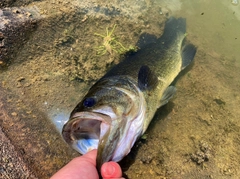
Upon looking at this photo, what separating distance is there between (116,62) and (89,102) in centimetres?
186

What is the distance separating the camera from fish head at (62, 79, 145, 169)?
2500 millimetres

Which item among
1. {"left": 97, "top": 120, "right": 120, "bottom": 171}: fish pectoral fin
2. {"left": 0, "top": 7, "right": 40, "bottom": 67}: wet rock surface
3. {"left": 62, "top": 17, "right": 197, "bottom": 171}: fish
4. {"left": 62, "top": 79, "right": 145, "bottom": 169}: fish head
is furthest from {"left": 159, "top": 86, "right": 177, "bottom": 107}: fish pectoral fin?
{"left": 0, "top": 7, "right": 40, "bottom": 67}: wet rock surface

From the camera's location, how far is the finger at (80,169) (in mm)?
2111

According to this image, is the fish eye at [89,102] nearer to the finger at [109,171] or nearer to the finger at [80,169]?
the finger at [80,169]

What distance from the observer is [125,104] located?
2.89m

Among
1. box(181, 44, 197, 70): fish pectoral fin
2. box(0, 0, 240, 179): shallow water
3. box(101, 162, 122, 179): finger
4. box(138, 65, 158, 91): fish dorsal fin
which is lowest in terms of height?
box(0, 0, 240, 179): shallow water

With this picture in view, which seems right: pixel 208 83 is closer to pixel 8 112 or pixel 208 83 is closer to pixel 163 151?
pixel 163 151

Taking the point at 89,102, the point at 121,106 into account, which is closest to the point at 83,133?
the point at 89,102

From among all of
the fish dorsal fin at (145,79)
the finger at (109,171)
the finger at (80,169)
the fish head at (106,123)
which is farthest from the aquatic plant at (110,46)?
Result: the finger at (109,171)

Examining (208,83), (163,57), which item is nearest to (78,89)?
(163,57)

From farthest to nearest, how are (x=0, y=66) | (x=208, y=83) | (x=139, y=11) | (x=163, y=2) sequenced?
(x=163, y=2), (x=139, y=11), (x=208, y=83), (x=0, y=66)

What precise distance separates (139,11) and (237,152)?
350cm

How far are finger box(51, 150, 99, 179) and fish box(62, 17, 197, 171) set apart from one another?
0.09 meters

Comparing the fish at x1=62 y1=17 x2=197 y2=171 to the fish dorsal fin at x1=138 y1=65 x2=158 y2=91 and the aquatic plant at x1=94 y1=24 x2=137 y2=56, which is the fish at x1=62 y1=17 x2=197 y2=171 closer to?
the fish dorsal fin at x1=138 y1=65 x2=158 y2=91
